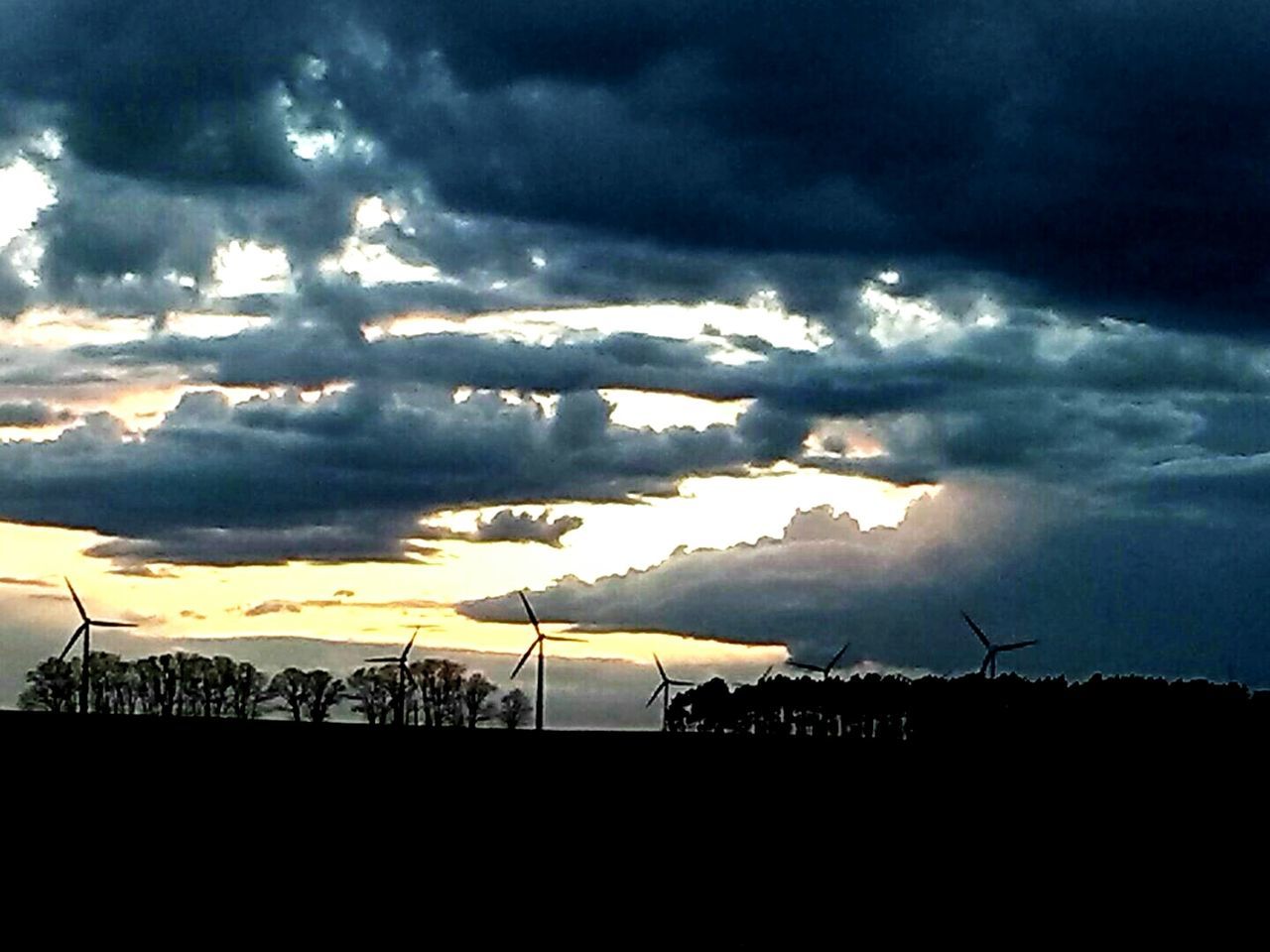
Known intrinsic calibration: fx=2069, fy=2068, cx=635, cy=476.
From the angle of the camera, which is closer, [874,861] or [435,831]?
[435,831]

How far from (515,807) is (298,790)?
8818 millimetres

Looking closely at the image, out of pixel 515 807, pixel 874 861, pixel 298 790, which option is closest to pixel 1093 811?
pixel 874 861

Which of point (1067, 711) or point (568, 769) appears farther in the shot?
point (1067, 711)

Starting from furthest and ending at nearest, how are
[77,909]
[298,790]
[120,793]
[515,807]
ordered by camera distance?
[515,807], [298,790], [120,793], [77,909]

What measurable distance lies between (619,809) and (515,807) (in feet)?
15.9

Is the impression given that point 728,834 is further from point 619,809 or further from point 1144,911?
point 1144,911

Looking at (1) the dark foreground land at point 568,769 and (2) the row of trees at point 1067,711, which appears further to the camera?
(2) the row of trees at point 1067,711

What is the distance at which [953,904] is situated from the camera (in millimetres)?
83250

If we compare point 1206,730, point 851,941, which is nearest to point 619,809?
point 851,941

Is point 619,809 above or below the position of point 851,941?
above

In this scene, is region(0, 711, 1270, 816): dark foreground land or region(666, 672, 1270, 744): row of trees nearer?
region(0, 711, 1270, 816): dark foreground land

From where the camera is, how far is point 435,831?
71.1 metres

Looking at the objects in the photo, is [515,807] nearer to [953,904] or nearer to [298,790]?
[298,790]

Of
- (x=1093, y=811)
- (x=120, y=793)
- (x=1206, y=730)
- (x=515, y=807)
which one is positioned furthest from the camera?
(x=1206, y=730)
